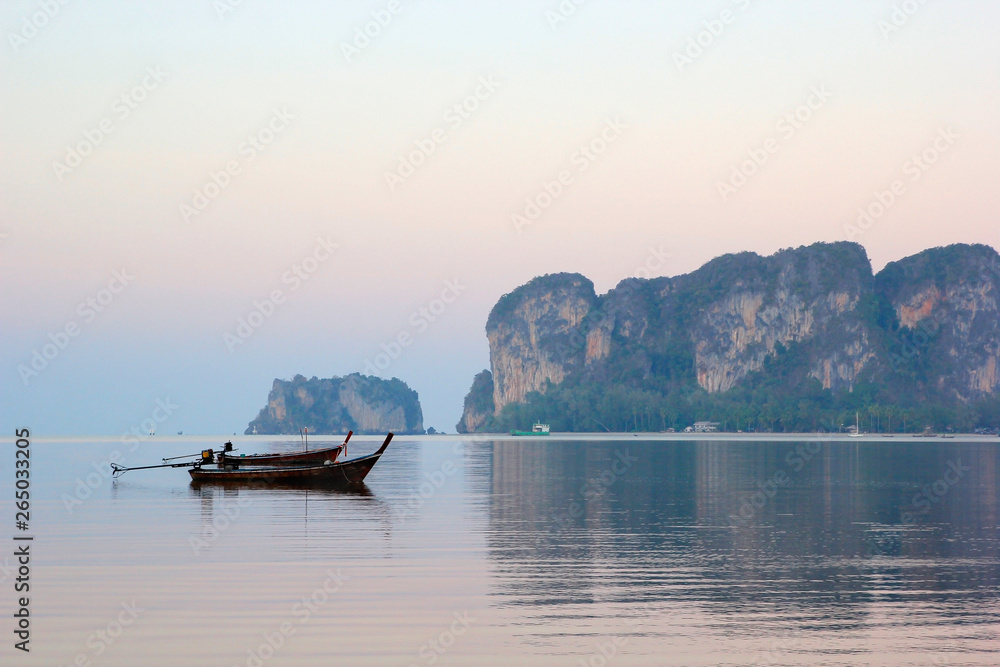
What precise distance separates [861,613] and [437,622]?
710 centimetres

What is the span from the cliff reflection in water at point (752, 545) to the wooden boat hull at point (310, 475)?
653 centimetres

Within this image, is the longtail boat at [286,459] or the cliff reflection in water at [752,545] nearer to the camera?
the cliff reflection in water at [752,545]

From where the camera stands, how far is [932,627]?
17.1 m

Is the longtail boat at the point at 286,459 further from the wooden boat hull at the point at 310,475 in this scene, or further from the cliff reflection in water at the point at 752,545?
the cliff reflection in water at the point at 752,545

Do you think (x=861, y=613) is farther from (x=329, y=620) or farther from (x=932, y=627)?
(x=329, y=620)

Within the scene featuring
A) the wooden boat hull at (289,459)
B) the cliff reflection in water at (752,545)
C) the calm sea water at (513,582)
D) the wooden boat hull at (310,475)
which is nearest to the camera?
the calm sea water at (513,582)

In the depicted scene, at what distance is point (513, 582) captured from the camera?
70.8 ft

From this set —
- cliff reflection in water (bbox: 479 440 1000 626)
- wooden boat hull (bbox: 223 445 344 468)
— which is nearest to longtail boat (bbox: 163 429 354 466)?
wooden boat hull (bbox: 223 445 344 468)

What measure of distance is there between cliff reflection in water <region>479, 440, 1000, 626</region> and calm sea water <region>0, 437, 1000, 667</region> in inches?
4.2

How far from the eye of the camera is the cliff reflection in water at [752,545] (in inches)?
784

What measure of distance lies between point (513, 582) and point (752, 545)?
8.45m

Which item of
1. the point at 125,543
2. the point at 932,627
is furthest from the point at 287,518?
the point at 932,627

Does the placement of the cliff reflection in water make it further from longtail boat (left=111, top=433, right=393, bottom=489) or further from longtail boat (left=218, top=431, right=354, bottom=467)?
longtail boat (left=218, top=431, right=354, bottom=467)

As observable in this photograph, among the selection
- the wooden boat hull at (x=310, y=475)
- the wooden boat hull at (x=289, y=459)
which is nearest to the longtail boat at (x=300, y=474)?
the wooden boat hull at (x=310, y=475)
